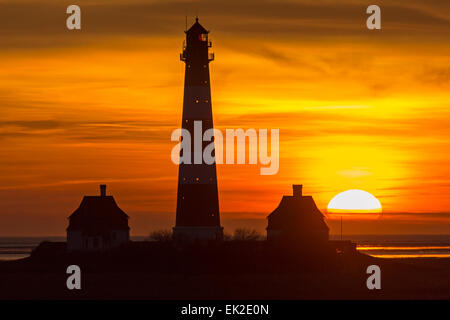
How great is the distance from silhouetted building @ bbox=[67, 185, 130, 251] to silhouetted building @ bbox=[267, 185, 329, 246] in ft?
36.7

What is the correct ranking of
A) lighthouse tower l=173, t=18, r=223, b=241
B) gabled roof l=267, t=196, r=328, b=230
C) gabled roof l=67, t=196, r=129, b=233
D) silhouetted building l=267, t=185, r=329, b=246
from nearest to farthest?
1. lighthouse tower l=173, t=18, r=223, b=241
2. gabled roof l=67, t=196, r=129, b=233
3. silhouetted building l=267, t=185, r=329, b=246
4. gabled roof l=267, t=196, r=328, b=230

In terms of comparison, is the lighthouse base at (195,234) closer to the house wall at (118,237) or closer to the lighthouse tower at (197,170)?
the lighthouse tower at (197,170)

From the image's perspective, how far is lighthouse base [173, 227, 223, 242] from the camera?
7700 centimetres

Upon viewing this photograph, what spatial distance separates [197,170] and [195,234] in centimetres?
452

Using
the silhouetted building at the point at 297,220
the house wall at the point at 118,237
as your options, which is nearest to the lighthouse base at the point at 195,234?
the house wall at the point at 118,237

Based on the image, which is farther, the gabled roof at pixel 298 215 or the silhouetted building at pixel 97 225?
the gabled roof at pixel 298 215

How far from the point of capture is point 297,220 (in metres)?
83.4

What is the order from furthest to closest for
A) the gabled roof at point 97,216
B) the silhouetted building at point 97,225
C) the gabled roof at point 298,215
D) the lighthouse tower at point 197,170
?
the gabled roof at point 298,215 → the gabled roof at point 97,216 → the silhouetted building at point 97,225 → the lighthouse tower at point 197,170

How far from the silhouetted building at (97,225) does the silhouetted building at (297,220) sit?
11200mm

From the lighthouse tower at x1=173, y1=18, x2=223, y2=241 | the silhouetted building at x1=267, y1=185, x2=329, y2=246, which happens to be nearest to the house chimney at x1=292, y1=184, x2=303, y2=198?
the silhouetted building at x1=267, y1=185, x2=329, y2=246

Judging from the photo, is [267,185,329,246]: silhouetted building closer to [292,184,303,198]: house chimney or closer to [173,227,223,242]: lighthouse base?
[292,184,303,198]: house chimney

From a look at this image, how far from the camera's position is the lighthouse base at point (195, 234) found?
7700cm
